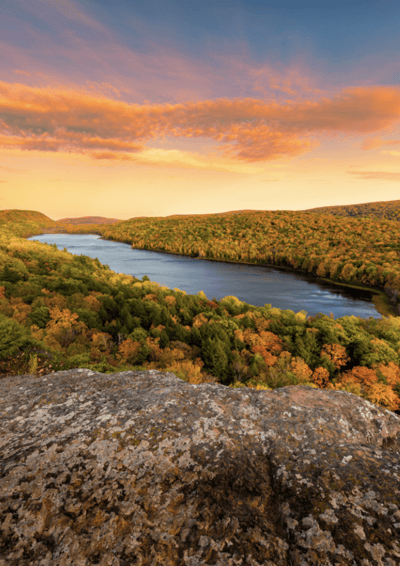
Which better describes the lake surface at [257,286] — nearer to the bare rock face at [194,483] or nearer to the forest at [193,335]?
the forest at [193,335]

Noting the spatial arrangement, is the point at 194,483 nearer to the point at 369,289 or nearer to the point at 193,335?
the point at 193,335

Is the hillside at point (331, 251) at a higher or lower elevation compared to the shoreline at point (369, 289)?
higher

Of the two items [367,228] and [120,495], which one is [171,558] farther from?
[367,228]

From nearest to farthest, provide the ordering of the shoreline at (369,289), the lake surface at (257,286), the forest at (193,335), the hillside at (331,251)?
the forest at (193,335) → the shoreline at (369,289) → the lake surface at (257,286) → the hillside at (331,251)

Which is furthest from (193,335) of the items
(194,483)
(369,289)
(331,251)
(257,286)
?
(331,251)

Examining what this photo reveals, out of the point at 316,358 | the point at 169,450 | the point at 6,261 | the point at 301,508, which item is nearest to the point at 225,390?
the point at 169,450

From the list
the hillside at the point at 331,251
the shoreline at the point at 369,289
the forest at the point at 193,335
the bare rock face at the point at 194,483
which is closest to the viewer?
the bare rock face at the point at 194,483

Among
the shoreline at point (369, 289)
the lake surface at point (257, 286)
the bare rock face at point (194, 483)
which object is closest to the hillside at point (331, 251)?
the shoreline at point (369, 289)
